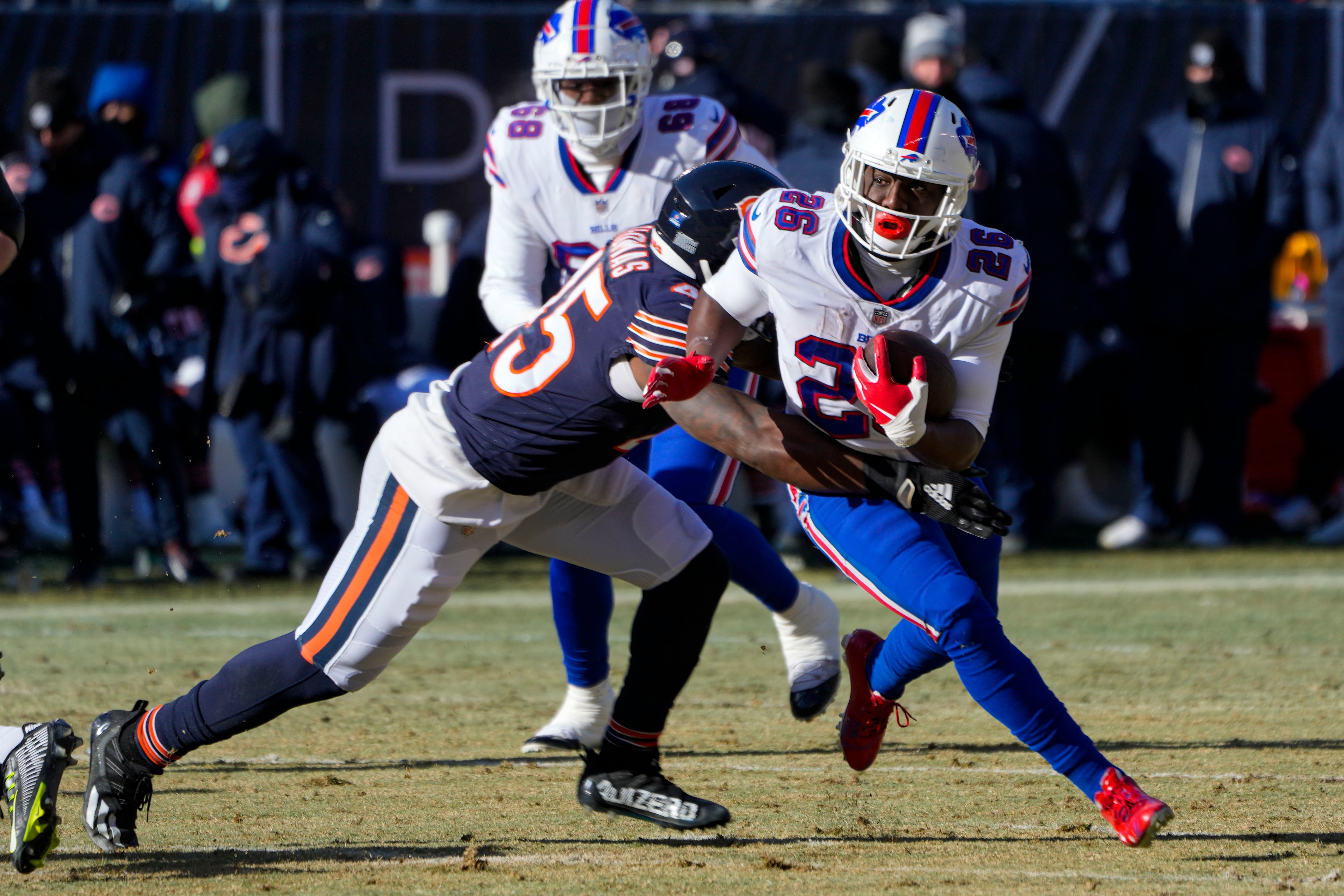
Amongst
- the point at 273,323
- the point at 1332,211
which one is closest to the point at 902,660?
the point at 273,323

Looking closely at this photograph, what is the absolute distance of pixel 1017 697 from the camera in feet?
12.0

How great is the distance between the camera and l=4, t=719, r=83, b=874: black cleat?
3484mm

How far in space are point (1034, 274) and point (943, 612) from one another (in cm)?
534

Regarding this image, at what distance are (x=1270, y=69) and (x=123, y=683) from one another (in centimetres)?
835

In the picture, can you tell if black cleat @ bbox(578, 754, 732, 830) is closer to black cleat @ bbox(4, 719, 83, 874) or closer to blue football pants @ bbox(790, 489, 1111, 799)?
blue football pants @ bbox(790, 489, 1111, 799)

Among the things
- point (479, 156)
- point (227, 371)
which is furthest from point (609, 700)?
point (479, 156)

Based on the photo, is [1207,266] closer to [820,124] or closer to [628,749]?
[820,124]

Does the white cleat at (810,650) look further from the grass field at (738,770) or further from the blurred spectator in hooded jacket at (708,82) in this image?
the blurred spectator in hooded jacket at (708,82)

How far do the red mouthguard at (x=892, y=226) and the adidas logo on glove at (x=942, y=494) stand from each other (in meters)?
0.52

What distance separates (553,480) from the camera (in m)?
3.84

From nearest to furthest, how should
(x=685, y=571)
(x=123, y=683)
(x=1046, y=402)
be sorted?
(x=685, y=571) → (x=123, y=683) → (x=1046, y=402)

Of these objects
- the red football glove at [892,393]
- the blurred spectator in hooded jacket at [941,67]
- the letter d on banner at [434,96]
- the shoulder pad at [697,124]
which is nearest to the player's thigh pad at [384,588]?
the red football glove at [892,393]

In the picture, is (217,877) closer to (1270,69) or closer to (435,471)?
(435,471)

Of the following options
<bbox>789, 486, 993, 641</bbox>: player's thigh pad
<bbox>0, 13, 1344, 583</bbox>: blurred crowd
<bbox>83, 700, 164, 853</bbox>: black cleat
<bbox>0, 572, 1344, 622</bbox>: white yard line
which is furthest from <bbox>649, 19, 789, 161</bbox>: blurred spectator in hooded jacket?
<bbox>83, 700, 164, 853</bbox>: black cleat
